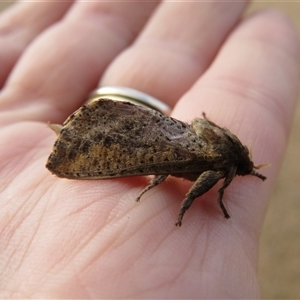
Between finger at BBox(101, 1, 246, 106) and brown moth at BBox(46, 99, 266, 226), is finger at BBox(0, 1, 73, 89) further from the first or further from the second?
brown moth at BBox(46, 99, 266, 226)

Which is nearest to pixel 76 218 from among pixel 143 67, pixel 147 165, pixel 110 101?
pixel 147 165

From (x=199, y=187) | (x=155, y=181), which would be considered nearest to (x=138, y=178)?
(x=155, y=181)

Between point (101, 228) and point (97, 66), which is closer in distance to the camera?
point (101, 228)

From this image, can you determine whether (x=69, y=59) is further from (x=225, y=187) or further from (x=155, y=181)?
(x=225, y=187)

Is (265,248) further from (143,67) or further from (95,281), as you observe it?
(95,281)

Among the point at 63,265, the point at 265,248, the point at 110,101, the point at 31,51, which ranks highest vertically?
the point at 110,101

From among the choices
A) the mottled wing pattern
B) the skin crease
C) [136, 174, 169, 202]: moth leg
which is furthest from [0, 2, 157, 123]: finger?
[136, 174, 169, 202]: moth leg
